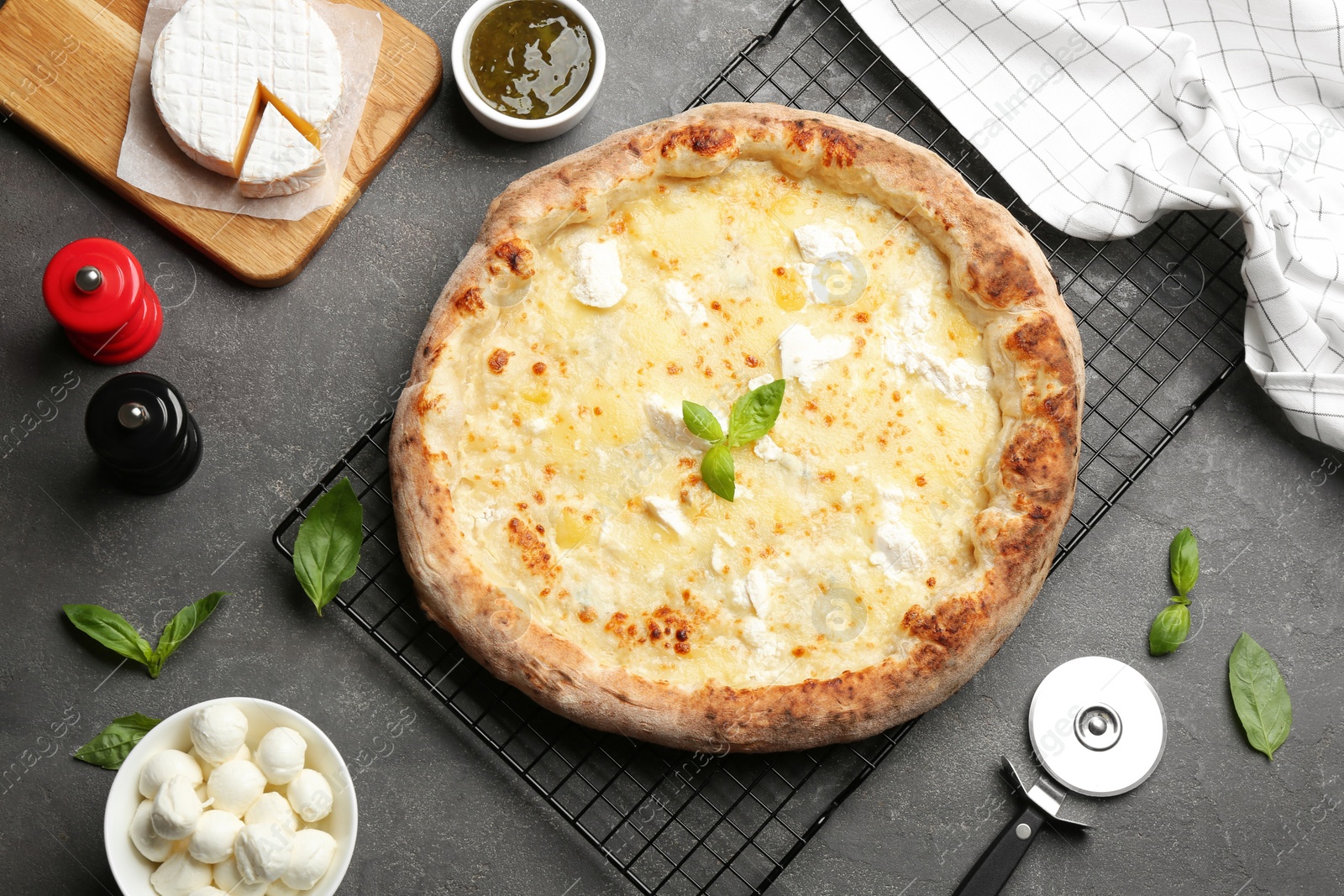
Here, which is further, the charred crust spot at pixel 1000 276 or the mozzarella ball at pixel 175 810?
the charred crust spot at pixel 1000 276

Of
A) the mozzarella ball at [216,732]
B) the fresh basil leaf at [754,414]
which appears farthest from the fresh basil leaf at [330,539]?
the fresh basil leaf at [754,414]

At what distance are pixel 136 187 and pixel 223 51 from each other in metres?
0.60

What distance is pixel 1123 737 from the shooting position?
11.8 ft

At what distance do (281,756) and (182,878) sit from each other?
46 cm

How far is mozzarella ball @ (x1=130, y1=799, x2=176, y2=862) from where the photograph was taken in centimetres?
300

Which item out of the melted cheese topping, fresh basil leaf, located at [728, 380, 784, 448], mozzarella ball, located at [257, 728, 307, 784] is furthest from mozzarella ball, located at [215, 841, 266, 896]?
fresh basil leaf, located at [728, 380, 784, 448]

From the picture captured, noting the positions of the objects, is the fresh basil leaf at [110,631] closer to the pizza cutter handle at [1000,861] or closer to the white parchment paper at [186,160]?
the white parchment paper at [186,160]

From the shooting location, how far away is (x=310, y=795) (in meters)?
3.05

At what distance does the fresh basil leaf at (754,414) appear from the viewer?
325cm

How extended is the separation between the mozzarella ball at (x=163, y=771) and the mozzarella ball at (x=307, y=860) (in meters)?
0.38

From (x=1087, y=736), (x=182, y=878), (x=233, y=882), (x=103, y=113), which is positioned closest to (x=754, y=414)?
(x=1087, y=736)

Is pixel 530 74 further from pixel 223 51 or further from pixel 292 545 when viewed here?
pixel 292 545

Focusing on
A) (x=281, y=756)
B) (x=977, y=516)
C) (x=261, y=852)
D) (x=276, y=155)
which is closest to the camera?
(x=261, y=852)

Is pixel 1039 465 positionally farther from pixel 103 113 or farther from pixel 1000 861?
pixel 103 113
